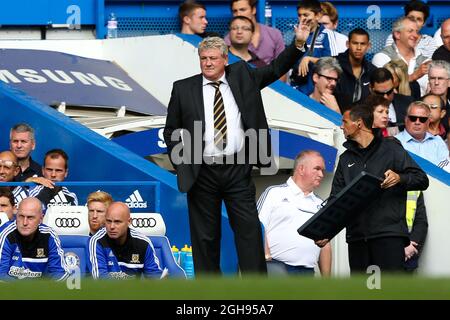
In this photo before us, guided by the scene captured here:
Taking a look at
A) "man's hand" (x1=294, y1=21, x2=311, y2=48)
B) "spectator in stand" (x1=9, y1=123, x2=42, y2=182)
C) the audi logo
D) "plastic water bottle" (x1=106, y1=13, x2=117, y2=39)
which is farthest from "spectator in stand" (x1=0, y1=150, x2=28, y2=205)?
"plastic water bottle" (x1=106, y1=13, x2=117, y2=39)

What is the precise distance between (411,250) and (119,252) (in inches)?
120

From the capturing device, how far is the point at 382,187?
9266 mm

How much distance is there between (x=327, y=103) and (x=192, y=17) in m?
2.06

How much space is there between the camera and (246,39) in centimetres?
1459

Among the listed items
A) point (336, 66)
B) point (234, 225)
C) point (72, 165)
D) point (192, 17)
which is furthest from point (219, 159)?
point (192, 17)

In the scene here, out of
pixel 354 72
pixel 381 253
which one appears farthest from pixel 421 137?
pixel 381 253

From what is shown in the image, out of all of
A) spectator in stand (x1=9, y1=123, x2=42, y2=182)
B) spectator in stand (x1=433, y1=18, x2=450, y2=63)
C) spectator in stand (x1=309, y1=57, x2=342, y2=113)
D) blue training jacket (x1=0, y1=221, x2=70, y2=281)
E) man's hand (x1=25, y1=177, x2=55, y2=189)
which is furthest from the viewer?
spectator in stand (x1=433, y1=18, x2=450, y2=63)

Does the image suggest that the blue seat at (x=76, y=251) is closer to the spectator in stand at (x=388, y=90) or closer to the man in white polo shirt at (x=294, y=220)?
the man in white polo shirt at (x=294, y=220)

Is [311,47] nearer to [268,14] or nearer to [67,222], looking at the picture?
[268,14]

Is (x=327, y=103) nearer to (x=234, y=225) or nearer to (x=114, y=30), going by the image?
A: (x=114, y=30)

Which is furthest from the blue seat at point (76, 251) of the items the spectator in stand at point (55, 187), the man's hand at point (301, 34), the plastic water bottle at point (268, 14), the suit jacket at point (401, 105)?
the plastic water bottle at point (268, 14)

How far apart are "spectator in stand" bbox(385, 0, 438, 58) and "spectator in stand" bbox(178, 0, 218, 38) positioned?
6.76ft

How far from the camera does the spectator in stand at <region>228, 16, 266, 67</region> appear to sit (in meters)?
14.5

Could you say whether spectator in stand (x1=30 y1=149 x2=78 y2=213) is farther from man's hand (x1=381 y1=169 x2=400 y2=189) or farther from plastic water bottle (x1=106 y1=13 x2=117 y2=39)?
plastic water bottle (x1=106 y1=13 x2=117 y2=39)
